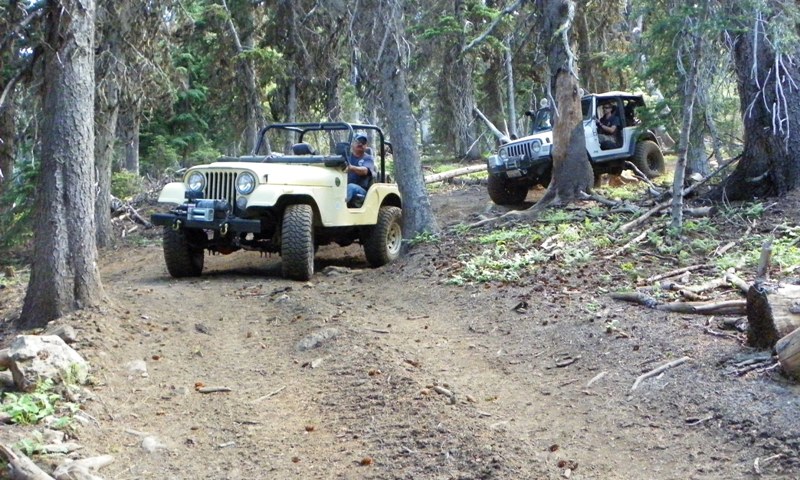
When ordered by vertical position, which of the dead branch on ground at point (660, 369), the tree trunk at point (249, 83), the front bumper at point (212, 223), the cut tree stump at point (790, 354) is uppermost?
the tree trunk at point (249, 83)

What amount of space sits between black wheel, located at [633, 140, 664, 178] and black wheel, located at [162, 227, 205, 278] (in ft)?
33.0

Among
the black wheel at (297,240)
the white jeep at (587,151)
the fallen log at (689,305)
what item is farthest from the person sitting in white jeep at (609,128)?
the fallen log at (689,305)

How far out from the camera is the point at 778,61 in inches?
409

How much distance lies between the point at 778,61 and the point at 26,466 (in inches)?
365

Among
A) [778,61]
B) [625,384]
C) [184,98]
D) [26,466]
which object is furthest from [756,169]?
[184,98]

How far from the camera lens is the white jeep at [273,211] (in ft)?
36.4

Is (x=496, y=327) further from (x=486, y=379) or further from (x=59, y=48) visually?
(x=59, y=48)

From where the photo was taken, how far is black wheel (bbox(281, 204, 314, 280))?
1112 cm

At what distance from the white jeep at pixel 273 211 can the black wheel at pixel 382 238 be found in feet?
0.05

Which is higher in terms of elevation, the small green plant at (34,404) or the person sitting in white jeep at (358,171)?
the person sitting in white jeep at (358,171)

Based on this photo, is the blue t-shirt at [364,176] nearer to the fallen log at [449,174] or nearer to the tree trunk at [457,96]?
the fallen log at [449,174]

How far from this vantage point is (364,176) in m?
12.7

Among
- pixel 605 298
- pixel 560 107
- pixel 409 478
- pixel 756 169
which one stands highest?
pixel 560 107

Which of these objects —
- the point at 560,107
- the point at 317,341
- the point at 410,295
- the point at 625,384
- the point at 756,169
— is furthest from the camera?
the point at 560,107
